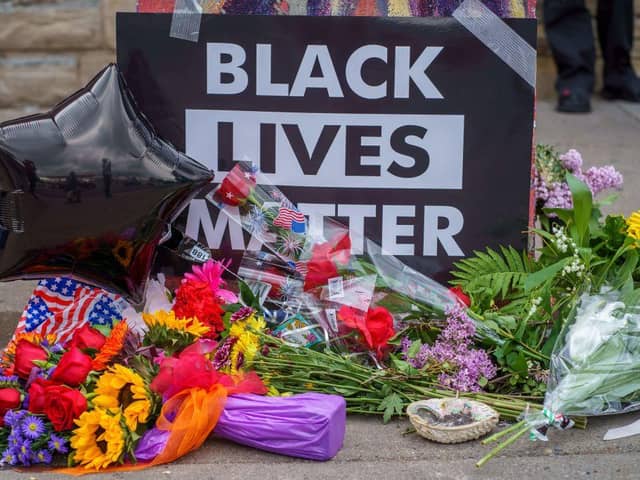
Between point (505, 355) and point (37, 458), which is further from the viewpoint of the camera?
point (505, 355)

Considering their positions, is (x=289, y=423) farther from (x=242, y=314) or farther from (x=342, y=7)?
(x=342, y=7)

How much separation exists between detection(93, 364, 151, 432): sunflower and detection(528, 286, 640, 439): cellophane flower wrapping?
0.96m

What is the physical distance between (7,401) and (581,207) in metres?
1.75

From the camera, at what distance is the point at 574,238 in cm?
319

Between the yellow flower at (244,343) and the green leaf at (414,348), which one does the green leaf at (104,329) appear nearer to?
the yellow flower at (244,343)

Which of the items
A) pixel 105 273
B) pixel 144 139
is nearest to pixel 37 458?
pixel 105 273

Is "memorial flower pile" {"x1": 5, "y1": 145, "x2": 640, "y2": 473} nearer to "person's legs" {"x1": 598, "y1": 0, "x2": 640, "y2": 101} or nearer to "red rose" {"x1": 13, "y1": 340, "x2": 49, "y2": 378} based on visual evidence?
"red rose" {"x1": 13, "y1": 340, "x2": 49, "y2": 378}

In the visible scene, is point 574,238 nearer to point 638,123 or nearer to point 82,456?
A: point 82,456

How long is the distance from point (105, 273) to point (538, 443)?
1.32 m

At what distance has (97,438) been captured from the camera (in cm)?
256

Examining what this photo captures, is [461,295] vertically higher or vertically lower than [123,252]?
lower

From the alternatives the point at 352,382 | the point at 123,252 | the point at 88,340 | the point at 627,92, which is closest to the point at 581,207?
the point at 352,382

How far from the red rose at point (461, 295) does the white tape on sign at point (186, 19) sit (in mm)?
1143

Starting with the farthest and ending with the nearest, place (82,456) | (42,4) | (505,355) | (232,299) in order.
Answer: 1. (42,4)
2. (232,299)
3. (505,355)
4. (82,456)
